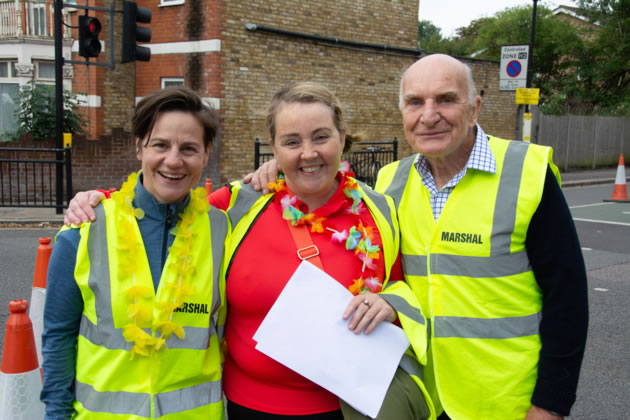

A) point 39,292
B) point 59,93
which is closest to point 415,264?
point 39,292

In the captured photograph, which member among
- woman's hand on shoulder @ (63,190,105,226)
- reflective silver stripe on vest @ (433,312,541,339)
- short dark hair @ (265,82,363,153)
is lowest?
reflective silver stripe on vest @ (433,312,541,339)

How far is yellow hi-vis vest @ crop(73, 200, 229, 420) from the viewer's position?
192 cm

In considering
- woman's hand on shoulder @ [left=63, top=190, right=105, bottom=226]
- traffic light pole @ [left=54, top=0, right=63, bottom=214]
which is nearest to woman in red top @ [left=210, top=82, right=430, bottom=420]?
woman's hand on shoulder @ [left=63, top=190, right=105, bottom=226]

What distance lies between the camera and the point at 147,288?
195cm

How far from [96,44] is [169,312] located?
388 inches

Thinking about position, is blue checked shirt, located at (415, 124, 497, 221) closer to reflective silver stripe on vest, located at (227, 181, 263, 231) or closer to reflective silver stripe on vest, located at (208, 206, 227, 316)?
reflective silver stripe on vest, located at (227, 181, 263, 231)

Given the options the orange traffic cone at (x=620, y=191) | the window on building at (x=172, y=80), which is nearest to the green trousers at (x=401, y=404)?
the window on building at (x=172, y=80)

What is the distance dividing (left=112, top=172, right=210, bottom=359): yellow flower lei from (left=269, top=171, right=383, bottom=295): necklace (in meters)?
0.38

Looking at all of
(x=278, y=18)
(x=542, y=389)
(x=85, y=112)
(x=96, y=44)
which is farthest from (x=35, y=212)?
(x=542, y=389)

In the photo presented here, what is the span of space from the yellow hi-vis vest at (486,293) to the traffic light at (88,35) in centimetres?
992

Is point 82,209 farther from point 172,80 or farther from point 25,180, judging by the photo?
point 172,80

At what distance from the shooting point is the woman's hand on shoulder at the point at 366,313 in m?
1.98

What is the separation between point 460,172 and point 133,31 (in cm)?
906

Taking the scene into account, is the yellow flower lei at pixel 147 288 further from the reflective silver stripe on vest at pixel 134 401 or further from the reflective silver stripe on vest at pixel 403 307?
the reflective silver stripe on vest at pixel 403 307
